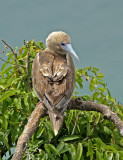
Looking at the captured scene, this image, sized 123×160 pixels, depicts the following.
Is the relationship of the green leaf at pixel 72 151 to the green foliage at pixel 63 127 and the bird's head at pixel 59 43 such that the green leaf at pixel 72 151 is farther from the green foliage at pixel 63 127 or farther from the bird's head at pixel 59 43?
the bird's head at pixel 59 43

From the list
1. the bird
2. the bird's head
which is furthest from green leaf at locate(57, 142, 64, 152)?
the bird's head

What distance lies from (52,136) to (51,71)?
998mm

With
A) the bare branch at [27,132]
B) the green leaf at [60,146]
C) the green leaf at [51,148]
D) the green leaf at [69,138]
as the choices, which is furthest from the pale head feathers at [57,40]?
the green leaf at [51,148]

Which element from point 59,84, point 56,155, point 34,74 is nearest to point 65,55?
point 34,74

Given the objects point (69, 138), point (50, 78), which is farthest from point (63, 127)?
point (50, 78)

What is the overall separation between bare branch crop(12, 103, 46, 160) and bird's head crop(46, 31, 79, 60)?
1.22 metres

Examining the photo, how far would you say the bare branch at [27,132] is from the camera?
14.2ft

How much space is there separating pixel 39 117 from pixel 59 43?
1633mm

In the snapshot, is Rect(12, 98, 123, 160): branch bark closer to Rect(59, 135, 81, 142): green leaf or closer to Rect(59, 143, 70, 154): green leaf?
Rect(59, 135, 81, 142): green leaf

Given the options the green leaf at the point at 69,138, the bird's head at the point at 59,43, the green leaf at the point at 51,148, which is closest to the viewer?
the green leaf at the point at 51,148

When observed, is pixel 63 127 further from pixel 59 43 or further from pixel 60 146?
pixel 59 43

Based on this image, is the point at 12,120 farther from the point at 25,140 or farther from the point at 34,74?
the point at 25,140

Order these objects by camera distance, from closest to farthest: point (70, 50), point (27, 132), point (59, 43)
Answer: point (27, 132), point (70, 50), point (59, 43)

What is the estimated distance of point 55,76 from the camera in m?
5.14
